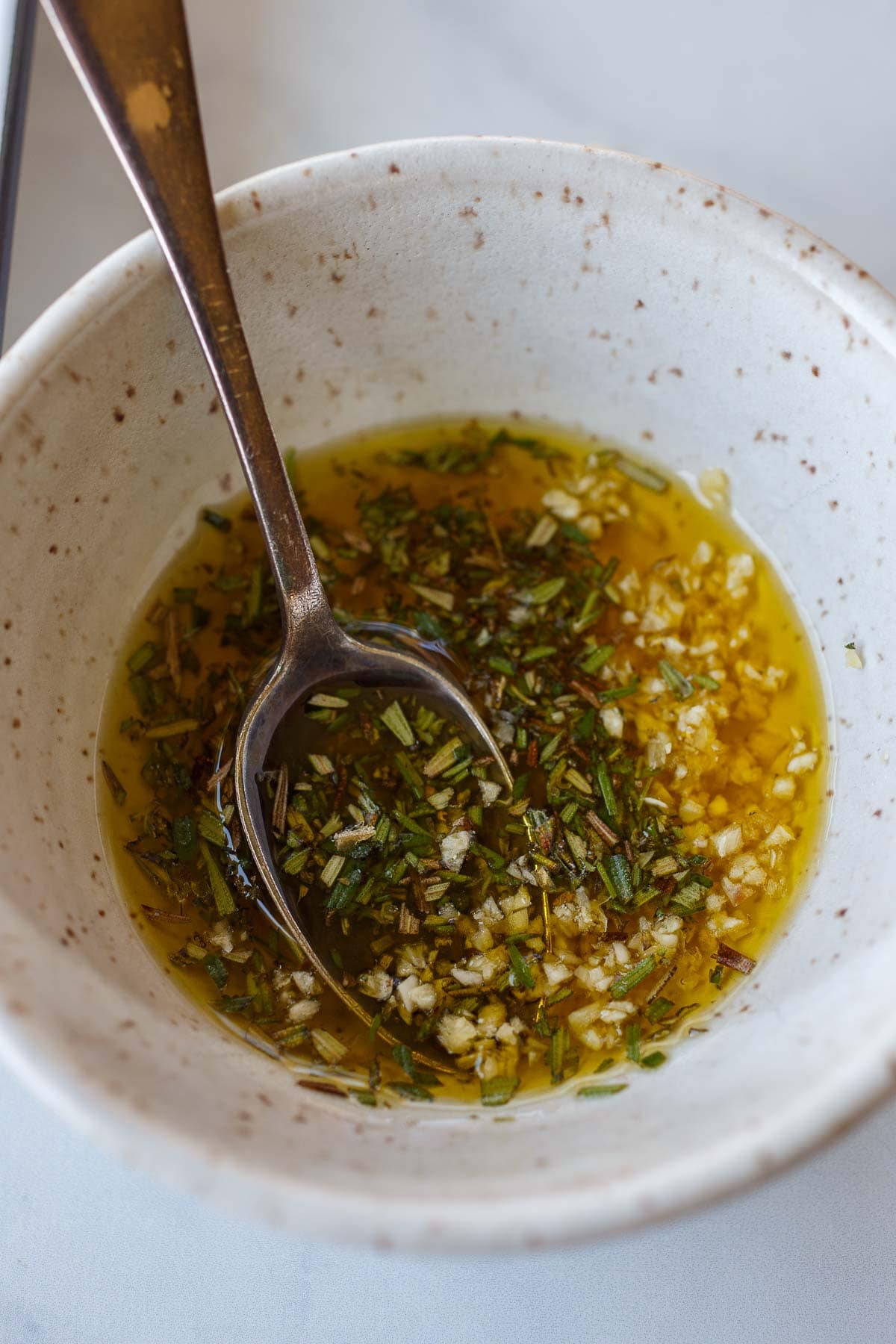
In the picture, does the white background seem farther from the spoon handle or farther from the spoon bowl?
the spoon handle

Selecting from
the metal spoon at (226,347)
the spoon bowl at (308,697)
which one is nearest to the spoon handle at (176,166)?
the metal spoon at (226,347)

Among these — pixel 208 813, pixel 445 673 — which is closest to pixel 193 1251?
pixel 208 813

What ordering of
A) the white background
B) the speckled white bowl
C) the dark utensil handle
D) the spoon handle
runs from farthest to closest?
1. the dark utensil handle
2. the white background
3. the spoon handle
4. the speckled white bowl

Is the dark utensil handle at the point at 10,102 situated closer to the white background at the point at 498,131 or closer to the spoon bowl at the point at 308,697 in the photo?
the white background at the point at 498,131

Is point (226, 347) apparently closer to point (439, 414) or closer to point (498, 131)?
point (439, 414)

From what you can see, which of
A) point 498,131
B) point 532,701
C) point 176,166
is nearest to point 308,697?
point 532,701

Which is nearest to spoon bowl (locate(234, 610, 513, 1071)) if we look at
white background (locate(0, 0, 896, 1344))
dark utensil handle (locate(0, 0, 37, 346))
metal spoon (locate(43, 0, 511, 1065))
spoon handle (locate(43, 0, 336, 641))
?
metal spoon (locate(43, 0, 511, 1065))
